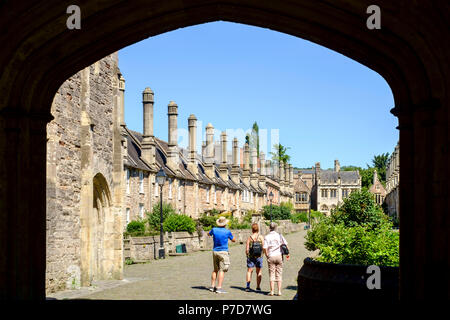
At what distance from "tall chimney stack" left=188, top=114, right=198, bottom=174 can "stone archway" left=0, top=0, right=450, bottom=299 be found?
47.7m

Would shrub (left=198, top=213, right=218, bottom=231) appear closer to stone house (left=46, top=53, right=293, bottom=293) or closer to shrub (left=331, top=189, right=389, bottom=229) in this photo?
shrub (left=331, top=189, right=389, bottom=229)

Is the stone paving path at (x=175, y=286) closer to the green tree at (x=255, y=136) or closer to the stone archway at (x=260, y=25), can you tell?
the stone archway at (x=260, y=25)

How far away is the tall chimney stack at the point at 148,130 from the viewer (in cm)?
4497

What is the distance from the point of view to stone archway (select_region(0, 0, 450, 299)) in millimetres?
6746

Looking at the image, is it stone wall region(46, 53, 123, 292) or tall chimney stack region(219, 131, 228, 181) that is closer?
stone wall region(46, 53, 123, 292)

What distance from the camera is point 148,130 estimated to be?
46969 millimetres

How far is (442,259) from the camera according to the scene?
6625mm

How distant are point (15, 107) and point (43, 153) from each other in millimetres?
766

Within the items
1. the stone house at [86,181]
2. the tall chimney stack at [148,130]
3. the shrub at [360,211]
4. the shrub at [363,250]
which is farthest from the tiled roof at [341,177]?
the shrub at [363,250]

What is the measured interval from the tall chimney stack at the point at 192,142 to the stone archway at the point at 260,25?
47.7 m

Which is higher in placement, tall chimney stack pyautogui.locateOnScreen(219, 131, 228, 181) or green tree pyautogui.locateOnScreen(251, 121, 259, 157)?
green tree pyautogui.locateOnScreen(251, 121, 259, 157)

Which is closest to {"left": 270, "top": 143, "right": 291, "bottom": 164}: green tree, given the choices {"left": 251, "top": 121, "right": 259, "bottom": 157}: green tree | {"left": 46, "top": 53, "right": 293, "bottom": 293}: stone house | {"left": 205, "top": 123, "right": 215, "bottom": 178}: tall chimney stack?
{"left": 251, "top": 121, "right": 259, "bottom": 157}: green tree

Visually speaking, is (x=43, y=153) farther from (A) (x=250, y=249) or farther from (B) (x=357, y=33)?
(A) (x=250, y=249)
